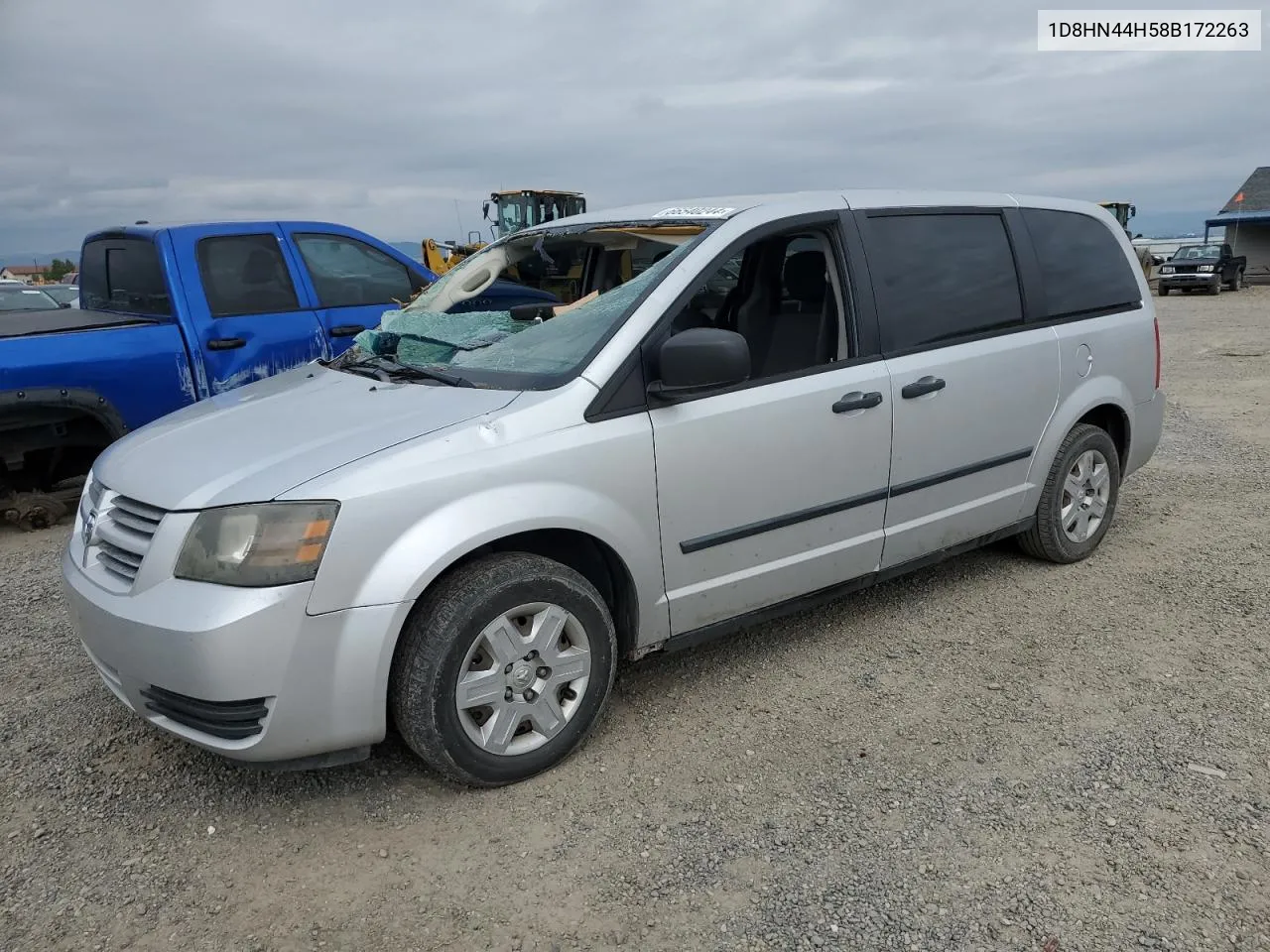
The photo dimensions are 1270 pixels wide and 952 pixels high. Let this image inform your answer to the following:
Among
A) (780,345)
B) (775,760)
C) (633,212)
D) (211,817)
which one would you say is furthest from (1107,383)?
(211,817)

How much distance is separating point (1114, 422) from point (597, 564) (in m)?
3.02

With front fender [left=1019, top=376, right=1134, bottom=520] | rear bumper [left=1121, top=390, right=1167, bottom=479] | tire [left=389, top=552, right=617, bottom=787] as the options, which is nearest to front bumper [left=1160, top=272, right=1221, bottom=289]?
rear bumper [left=1121, top=390, right=1167, bottom=479]


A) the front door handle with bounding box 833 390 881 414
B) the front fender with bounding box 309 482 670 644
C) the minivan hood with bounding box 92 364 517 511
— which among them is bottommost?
the front fender with bounding box 309 482 670 644

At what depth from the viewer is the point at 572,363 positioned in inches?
119

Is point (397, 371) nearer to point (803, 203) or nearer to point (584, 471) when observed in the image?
point (584, 471)

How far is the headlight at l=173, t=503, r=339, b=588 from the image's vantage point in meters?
2.50

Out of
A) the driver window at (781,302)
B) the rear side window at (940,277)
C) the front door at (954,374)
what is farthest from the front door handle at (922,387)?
the driver window at (781,302)

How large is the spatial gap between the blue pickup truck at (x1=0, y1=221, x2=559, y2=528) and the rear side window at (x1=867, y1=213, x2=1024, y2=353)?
3.51 m

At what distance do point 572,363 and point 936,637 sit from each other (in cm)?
196

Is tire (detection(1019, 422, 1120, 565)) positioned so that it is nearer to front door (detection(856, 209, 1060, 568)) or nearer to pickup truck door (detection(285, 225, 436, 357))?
front door (detection(856, 209, 1060, 568))

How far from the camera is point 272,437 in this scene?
2.88 metres

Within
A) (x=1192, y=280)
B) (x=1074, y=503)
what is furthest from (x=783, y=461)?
(x=1192, y=280)

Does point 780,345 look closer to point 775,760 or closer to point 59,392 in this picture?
point 775,760

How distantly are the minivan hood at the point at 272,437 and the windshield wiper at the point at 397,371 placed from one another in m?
0.05
